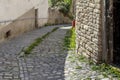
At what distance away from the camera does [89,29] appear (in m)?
9.14

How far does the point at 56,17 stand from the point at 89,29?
70.1 ft

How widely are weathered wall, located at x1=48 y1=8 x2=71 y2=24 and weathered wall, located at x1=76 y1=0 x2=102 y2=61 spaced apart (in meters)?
18.4

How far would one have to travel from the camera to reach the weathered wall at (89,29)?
847 cm

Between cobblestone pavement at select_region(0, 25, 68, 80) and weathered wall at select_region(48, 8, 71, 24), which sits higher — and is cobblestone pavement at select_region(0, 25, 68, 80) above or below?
below

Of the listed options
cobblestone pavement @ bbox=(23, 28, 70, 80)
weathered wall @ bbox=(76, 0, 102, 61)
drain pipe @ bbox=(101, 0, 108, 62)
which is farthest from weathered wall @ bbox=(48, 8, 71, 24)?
drain pipe @ bbox=(101, 0, 108, 62)

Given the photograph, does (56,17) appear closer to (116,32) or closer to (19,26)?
(19,26)

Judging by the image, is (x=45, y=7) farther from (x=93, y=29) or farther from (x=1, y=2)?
(x=93, y=29)

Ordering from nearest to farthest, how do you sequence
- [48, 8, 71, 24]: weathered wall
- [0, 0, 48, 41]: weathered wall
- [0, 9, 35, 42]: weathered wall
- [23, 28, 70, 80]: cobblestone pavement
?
1. [23, 28, 70, 80]: cobblestone pavement
2. [0, 0, 48, 41]: weathered wall
3. [0, 9, 35, 42]: weathered wall
4. [48, 8, 71, 24]: weathered wall

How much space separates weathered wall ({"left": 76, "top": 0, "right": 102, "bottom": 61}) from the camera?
8469mm

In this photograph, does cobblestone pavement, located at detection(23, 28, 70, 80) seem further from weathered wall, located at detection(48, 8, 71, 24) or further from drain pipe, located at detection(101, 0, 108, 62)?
weathered wall, located at detection(48, 8, 71, 24)

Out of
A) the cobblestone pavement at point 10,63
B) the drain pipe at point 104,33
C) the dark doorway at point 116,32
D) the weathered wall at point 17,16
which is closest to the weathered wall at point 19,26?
the weathered wall at point 17,16

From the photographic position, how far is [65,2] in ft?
107

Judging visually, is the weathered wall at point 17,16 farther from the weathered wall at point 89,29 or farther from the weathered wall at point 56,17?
the weathered wall at point 89,29

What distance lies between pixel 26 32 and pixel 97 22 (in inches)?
446
